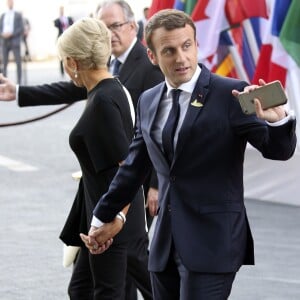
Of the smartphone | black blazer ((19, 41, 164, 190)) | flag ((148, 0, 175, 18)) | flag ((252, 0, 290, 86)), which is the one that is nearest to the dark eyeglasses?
black blazer ((19, 41, 164, 190))

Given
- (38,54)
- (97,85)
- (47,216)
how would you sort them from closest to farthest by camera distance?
(97,85)
(47,216)
(38,54)

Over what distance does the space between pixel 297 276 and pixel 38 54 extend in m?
35.9

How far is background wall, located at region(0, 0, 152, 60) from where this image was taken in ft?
139

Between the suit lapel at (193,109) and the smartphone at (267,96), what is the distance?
1.31 feet

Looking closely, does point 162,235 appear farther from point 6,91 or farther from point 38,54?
point 38,54

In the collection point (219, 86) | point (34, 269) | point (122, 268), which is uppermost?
point (219, 86)

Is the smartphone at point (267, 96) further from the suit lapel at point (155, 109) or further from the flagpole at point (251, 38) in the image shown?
the flagpole at point (251, 38)

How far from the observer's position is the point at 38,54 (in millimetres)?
42688

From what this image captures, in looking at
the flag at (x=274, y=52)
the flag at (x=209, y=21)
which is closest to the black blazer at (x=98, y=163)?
the flag at (x=274, y=52)

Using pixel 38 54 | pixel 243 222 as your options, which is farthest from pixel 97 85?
pixel 38 54

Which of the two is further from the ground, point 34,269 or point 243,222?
point 243,222

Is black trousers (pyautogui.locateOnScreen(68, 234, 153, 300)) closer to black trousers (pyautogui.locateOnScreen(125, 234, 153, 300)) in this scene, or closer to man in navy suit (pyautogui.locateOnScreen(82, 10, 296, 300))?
black trousers (pyautogui.locateOnScreen(125, 234, 153, 300))

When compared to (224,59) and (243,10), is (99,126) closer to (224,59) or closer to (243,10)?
(243,10)

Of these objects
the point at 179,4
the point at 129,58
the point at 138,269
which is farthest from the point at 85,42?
the point at 179,4
